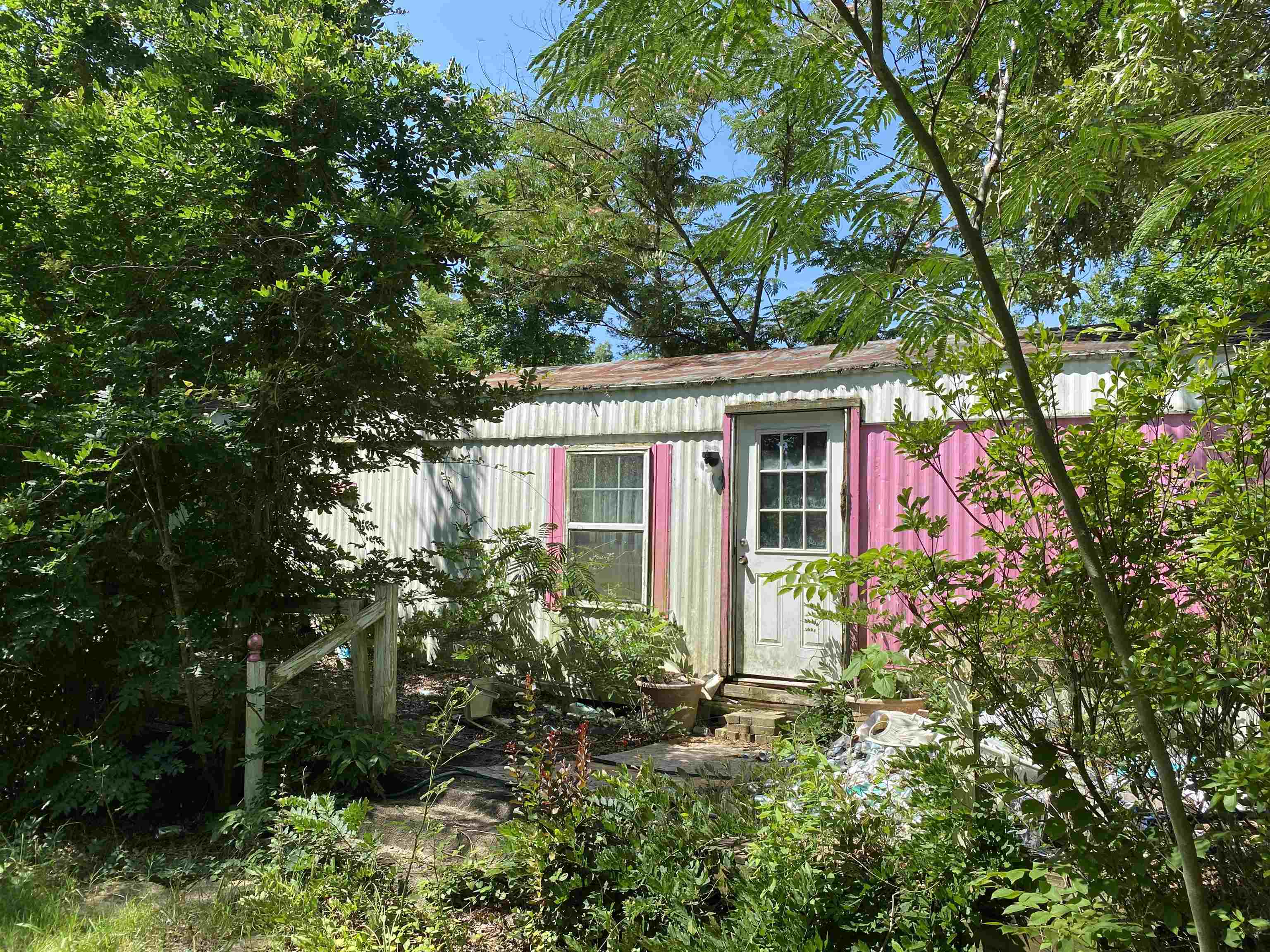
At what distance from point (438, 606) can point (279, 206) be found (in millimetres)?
4919

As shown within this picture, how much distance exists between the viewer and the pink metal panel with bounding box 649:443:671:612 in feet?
26.6

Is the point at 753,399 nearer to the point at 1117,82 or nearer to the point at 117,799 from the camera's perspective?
the point at 1117,82

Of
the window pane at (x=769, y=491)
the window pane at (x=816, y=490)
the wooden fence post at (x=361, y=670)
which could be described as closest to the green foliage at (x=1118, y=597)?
the wooden fence post at (x=361, y=670)

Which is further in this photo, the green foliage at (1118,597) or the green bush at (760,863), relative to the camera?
the green bush at (760,863)

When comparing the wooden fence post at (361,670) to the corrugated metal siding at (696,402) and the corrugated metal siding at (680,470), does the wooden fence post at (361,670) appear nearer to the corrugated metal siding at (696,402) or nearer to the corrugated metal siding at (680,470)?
the corrugated metal siding at (680,470)

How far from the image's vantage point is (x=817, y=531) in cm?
738

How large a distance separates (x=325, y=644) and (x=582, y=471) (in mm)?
3759

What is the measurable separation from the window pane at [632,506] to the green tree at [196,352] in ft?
8.91

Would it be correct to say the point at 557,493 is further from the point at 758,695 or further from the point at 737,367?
the point at 758,695

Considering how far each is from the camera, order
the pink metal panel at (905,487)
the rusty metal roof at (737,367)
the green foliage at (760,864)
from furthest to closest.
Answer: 1. the rusty metal roof at (737,367)
2. the pink metal panel at (905,487)
3. the green foliage at (760,864)

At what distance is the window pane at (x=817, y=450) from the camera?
24.1ft

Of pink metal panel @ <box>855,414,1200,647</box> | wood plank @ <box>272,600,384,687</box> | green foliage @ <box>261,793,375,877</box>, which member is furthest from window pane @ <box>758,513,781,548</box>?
green foliage @ <box>261,793,375,877</box>

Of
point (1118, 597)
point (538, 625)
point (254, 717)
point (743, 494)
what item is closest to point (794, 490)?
point (743, 494)

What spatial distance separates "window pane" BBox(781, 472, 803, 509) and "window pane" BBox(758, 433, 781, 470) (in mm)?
113
